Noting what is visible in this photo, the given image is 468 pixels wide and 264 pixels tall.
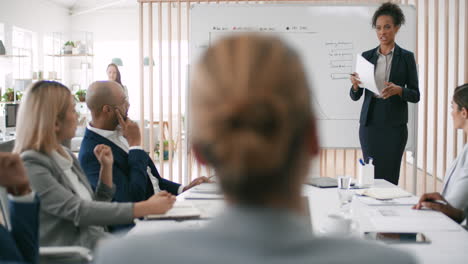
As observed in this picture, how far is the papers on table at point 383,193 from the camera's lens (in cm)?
234

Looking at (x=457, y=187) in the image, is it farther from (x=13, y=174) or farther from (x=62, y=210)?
(x=13, y=174)

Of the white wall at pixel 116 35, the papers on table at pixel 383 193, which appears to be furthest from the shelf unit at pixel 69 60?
the papers on table at pixel 383 193

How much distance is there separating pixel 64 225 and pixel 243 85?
4.78 feet

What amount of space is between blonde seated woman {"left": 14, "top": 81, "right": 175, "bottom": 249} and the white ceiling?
10.4 m

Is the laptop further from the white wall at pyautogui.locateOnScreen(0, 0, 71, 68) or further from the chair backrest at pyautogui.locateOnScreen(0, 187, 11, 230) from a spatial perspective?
the white wall at pyautogui.locateOnScreen(0, 0, 71, 68)

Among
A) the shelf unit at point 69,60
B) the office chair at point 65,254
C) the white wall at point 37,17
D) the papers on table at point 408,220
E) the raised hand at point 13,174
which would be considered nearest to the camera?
the raised hand at point 13,174

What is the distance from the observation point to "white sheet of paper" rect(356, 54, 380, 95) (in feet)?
11.8

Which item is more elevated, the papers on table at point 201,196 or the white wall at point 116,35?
the white wall at point 116,35

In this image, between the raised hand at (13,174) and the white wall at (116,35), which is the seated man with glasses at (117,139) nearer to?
the raised hand at (13,174)

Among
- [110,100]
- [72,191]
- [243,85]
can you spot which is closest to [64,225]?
[72,191]

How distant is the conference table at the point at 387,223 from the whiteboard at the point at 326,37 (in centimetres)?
225

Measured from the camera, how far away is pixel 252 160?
0.60 meters

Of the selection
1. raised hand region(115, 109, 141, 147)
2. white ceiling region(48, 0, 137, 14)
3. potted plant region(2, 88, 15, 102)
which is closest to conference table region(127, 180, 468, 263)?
raised hand region(115, 109, 141, 147)

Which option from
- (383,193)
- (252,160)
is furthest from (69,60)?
(252,160)
